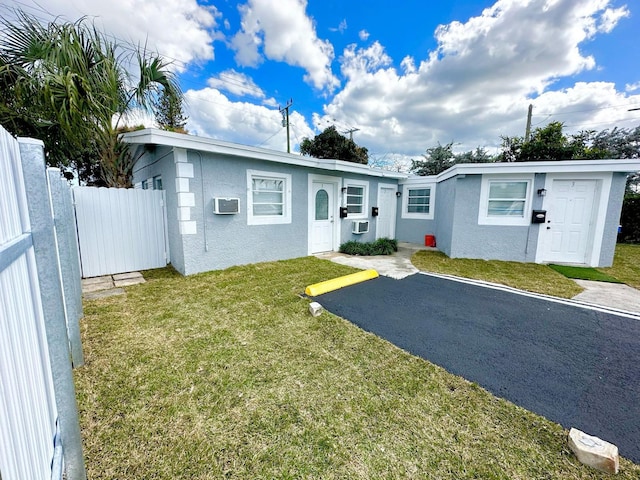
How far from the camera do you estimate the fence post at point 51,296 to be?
3.70 ft

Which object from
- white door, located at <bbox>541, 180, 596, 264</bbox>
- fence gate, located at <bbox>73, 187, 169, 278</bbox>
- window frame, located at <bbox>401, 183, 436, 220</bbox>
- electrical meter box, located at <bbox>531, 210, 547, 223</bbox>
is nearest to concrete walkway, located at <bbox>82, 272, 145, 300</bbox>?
fence gate, located at <bbox>73, 187, 169, 278</bbox>

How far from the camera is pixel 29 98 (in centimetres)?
390

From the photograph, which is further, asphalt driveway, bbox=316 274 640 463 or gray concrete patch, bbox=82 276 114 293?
gray concrete patch, bbox=82 276 114 293

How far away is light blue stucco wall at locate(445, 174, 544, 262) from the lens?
6.91 meters

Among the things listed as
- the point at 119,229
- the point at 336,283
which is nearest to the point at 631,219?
the point at 336,283

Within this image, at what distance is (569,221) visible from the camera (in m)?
6.65

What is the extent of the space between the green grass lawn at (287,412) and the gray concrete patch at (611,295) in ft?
12.5

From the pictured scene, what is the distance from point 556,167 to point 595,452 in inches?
278

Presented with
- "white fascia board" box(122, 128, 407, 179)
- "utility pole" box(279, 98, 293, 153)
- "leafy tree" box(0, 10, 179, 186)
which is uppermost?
"utility pole" box(279, 98, 293, 153)

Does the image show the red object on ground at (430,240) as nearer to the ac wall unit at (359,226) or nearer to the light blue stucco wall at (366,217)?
the light blue stucco wall at (366,217)

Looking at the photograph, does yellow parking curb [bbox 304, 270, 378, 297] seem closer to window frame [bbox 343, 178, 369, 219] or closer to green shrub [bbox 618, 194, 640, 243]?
window frame [bbox 343, 178, 369, 219]

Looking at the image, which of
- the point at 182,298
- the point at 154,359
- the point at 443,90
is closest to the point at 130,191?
the point at 182,298

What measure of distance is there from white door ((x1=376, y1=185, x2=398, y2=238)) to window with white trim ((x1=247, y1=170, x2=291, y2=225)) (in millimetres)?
4170

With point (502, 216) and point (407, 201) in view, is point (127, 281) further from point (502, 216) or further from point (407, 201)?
point (407, 201)
